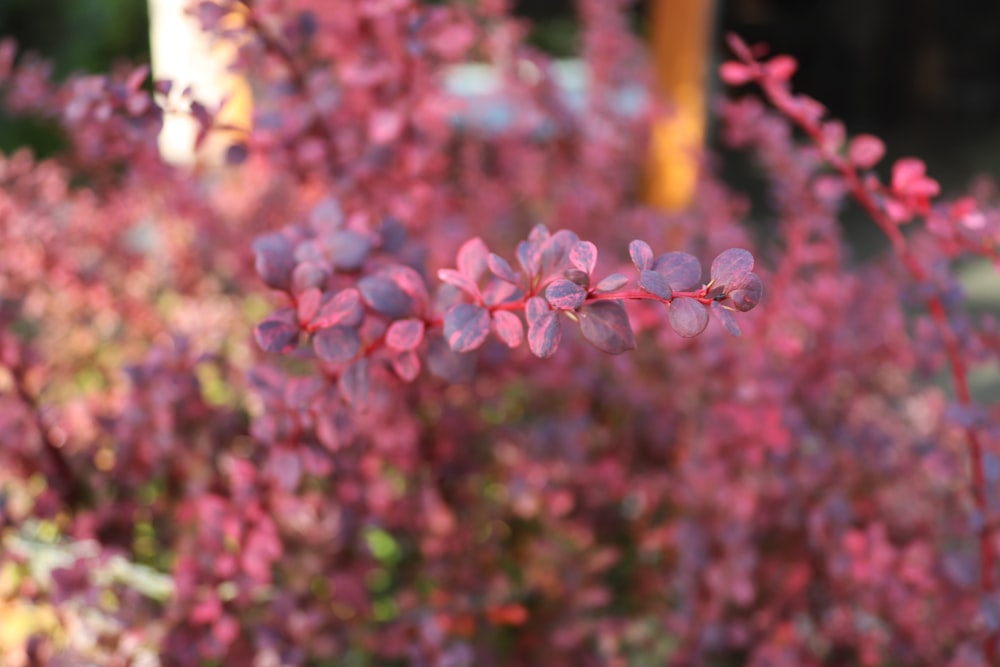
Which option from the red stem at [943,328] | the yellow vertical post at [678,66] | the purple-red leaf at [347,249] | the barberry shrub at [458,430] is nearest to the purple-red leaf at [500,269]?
the barberry shrub at [458,430]

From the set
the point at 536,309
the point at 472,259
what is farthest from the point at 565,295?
the point at 472,259

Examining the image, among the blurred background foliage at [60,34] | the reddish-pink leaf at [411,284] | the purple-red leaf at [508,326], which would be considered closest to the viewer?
the purple-red leaf at [508,326]

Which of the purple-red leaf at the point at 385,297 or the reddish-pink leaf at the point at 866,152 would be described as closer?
the purple-red leaf at the point at 385,297

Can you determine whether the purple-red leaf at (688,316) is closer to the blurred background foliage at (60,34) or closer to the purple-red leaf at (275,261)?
the purple-red leaf at (275,261)

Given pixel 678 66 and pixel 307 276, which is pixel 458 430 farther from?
pixel 678 66

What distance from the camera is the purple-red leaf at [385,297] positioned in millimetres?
800

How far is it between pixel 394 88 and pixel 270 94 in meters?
0.19

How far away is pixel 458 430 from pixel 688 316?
86cm

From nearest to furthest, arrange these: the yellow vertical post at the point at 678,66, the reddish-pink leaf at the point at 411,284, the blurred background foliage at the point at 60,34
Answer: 1. the reddish-pink leaf at the point at 411,284
2. the yellow vertical post at the point at 678,66
3. the blurred background foliage at the point at 60,34

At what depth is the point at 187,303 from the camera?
2248mm

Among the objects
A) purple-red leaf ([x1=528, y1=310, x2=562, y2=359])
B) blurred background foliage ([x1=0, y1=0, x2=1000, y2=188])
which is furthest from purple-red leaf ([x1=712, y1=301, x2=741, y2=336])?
blurred background foliage ([x1=0, y1=0, x2=1000, y2=188])

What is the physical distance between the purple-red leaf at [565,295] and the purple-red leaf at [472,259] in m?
0.12

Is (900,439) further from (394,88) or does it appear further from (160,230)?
(160,230)

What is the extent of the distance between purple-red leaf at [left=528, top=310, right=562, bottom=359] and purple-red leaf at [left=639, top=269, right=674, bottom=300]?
8 centimetres
